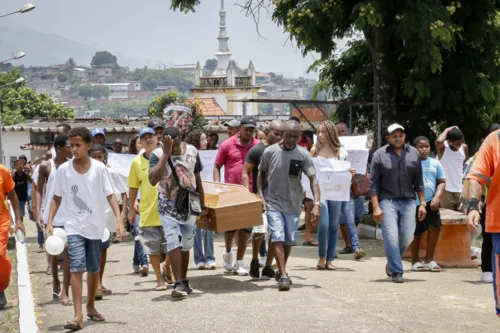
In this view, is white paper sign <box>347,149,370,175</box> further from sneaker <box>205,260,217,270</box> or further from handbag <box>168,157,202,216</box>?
handbag <box>168,157,202,216</box>

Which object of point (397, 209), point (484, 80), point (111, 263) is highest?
point (484, 80)

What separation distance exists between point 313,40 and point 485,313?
11.5 m

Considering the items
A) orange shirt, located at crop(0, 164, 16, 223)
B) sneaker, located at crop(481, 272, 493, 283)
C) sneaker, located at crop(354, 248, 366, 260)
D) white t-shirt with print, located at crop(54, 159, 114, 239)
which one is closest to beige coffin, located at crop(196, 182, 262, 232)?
white t-shirt with print, located at crop(54, 159, 114, 239)

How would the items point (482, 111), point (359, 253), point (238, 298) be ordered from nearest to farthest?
point (238, 298) → point (359, 253) → point (482, 111)

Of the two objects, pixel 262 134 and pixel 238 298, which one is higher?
pixel 262 134

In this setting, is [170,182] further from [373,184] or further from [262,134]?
[262,134]

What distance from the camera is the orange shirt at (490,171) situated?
7910 mm

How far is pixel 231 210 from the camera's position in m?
11.9

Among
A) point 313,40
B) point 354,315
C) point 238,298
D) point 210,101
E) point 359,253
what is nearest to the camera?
point 354,315

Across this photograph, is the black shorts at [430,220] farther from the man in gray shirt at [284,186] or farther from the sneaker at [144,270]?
the sneaker at [144,270]

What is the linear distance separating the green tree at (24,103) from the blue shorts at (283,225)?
82.0 meters

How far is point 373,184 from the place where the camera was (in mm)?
12594

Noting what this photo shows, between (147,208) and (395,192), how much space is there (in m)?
2.97

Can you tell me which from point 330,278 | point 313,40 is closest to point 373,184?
point 330,278
